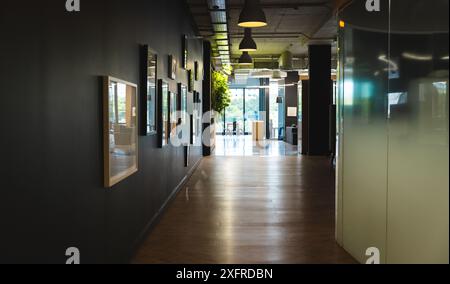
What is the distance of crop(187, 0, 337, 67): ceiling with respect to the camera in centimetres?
1029

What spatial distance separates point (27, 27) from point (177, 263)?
270 centimetres

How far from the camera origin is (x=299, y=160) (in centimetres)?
1420

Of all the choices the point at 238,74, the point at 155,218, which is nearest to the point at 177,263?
the point at 155,218

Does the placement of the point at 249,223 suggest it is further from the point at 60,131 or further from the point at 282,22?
the point at 282,22

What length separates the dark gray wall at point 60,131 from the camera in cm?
206

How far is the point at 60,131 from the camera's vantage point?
2.65 meters

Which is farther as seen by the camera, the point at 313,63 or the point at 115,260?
the point at 313,63

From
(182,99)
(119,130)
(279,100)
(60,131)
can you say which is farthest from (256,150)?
(60,131)

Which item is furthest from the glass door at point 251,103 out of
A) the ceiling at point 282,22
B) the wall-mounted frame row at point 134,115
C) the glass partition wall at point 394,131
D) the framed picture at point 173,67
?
the glass partition wall at point 394,131

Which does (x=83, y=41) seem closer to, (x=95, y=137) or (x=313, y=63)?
(x=95, y=137)

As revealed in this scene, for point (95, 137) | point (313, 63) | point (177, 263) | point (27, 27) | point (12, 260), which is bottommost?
point (177, 263)

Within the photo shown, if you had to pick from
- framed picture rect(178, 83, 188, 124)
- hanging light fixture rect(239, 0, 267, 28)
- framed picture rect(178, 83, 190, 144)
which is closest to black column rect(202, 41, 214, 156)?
framed picture rect(178, 83, 190, 144)

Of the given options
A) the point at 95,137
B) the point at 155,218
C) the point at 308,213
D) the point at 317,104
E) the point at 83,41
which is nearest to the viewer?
the point at 83,41

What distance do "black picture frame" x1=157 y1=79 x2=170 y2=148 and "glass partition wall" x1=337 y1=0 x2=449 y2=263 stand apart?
2280mm
